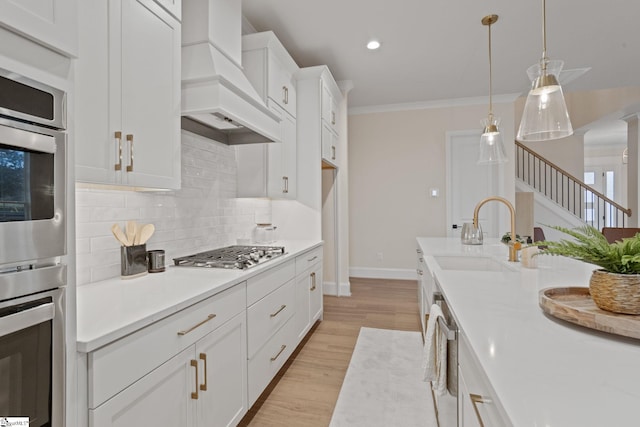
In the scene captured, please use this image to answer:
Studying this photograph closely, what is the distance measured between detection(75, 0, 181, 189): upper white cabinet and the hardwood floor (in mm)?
1464

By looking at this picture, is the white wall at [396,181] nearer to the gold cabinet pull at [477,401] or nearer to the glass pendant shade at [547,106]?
the glass pendant shade at [547,106]

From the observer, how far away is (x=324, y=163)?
4000 millimetres

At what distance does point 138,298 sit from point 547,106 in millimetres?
2150

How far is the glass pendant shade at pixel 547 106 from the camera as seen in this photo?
1683 mm

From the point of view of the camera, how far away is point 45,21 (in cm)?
84

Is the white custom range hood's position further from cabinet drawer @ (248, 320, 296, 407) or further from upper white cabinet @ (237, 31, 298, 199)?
cabinet drawer @ (248, 320, 296, 407)

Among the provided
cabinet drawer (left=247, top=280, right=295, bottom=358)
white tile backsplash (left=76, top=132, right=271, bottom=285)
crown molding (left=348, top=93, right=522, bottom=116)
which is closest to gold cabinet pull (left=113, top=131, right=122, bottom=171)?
white tile backsplash (left=76, top=132, right=271, bottom=285)

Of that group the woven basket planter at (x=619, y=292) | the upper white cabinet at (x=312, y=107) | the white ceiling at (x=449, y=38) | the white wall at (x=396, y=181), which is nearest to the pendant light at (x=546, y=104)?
the woven basket planter at (x=619, y=292)

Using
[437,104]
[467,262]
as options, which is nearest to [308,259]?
[467,262]

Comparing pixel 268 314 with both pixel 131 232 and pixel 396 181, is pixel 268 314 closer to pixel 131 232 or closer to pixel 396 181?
pixel 131 232

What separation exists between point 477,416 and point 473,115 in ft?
17.4

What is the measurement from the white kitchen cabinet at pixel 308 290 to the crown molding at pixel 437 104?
3160 millimetres

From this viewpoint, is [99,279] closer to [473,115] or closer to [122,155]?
[122,155]

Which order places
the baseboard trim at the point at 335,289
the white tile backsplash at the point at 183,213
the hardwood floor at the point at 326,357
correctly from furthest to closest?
the baseboard trim at the point at 335,289 → the hardwood floor at the point at 326,357 → the white tile backsplash at the point at 183,213
